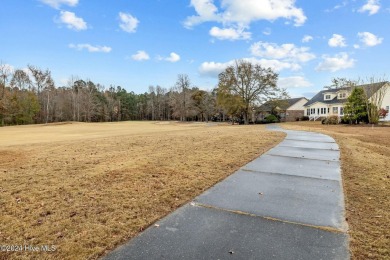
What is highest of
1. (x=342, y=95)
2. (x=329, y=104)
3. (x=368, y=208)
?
(x=342, y=95)

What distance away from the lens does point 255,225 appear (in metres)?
3.25

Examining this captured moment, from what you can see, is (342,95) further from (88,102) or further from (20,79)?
(20,79)

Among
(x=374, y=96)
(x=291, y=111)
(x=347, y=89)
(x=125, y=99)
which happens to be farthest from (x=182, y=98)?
(x=374, y=96)

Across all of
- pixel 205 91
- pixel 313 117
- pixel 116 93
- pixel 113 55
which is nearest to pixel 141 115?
pixel 116 93

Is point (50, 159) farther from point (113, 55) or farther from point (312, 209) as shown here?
point (113, 55)

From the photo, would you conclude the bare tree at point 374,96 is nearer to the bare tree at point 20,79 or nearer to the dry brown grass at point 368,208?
the dry brown grass at point 368,208

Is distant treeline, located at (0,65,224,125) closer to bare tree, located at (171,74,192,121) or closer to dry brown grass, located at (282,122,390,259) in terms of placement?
bare tree, located at (171,74,192,121)

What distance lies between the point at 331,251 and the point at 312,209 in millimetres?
1202

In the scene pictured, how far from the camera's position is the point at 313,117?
46.2 m

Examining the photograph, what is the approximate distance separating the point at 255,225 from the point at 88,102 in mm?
68568

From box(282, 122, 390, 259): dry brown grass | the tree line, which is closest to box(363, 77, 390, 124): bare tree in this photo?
the tree line

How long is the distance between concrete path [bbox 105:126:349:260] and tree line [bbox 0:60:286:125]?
3768cm

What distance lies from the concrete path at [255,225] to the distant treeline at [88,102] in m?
57.1

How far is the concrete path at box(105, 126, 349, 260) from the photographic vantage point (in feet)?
8.66
